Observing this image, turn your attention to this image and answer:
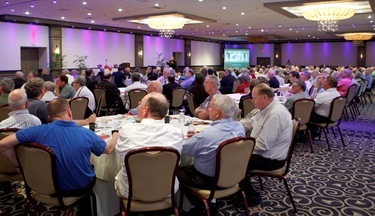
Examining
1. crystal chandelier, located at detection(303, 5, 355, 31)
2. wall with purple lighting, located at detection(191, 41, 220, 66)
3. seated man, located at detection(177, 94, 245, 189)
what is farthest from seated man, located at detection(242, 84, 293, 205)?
wall with purple lighting, located at detection(191, 41, 220, 66)

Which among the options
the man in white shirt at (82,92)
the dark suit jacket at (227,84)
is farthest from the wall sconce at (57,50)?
the man in white shirt at (82,92)

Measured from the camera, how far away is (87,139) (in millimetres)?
2758

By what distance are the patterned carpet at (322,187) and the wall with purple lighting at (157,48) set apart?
17.2 meters

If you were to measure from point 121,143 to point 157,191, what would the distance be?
0.46 m

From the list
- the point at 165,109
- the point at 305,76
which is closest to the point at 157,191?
the point at 165,109

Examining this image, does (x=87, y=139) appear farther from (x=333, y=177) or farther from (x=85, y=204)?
(x=333, y=177)

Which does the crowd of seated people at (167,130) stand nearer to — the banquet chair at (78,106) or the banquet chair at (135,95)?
the banquet chair at (78,106)

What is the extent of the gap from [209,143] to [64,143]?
113cm

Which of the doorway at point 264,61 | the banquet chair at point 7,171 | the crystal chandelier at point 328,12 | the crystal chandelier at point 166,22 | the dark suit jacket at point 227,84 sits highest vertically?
the crystal chandelier at point 166,22

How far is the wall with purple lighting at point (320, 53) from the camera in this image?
1131 inches

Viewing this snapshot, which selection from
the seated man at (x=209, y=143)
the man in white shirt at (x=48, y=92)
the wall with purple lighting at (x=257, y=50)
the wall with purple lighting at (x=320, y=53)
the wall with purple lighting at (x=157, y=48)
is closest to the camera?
the seated man at (x=209, y=143)

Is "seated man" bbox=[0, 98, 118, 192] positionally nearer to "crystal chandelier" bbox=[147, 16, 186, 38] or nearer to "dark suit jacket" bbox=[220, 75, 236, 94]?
"dark suit jacket" bbox=[220, 75, 236, 94]

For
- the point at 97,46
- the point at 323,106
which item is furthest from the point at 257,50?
the point at 323,106

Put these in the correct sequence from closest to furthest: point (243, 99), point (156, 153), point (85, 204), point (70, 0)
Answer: point (156, 153)
point (85, 204)
point (243, 99)
point (70, 0)
